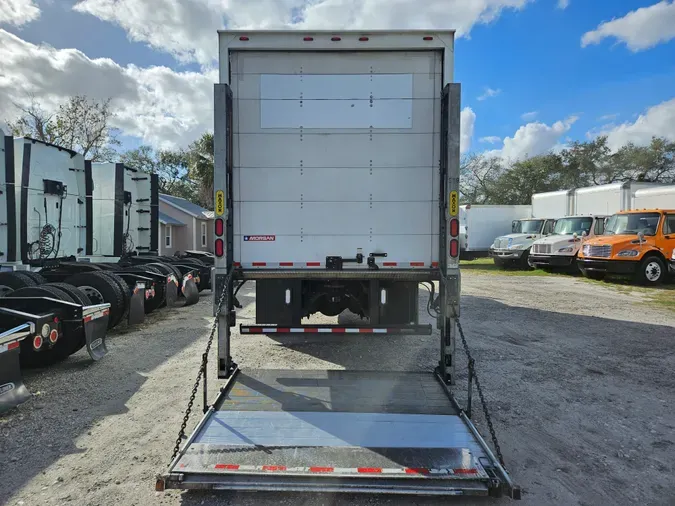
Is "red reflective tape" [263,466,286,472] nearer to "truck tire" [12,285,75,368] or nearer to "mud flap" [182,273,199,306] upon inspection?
"truck tire" [12,285,75,368]

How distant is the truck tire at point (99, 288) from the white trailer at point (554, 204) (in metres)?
19.8

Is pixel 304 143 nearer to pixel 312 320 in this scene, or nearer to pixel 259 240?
pixel 259 240

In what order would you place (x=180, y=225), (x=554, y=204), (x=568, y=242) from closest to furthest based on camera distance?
(x=568, y=242) < (x=554, y=204) < (x=180, y=225)

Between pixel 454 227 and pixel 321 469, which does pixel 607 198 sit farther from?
pixel 321 469

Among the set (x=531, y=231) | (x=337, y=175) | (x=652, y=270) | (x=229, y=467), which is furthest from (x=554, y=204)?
(x=229, y=467)

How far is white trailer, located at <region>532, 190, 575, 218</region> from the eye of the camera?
20.4m

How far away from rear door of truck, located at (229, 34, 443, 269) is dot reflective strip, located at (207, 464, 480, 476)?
6.99 ft

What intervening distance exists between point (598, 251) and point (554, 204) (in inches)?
270

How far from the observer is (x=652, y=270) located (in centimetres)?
1441

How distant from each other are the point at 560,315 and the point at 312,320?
215 inches

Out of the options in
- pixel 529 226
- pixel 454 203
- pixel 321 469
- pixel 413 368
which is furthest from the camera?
pixel 529 226

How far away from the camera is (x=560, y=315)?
9.40 meters

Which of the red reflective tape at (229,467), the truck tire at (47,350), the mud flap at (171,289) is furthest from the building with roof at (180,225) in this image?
the red reflective tape at (229,467)

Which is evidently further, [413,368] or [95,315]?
[413,368]
